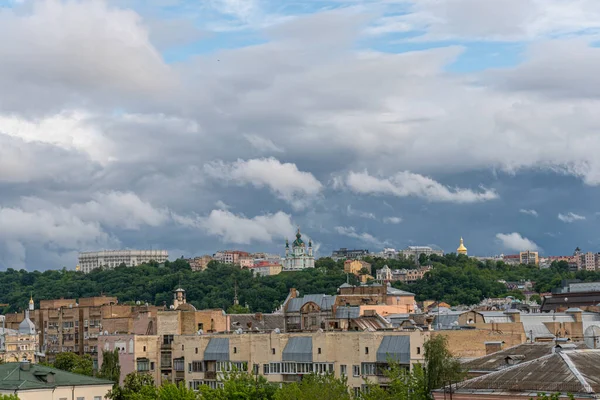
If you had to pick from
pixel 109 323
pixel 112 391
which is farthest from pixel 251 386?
pixel 109 323

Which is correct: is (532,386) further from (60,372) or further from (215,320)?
(215,320)

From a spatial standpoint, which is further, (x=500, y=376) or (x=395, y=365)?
(x=395, y=365)

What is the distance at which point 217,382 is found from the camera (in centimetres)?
11075

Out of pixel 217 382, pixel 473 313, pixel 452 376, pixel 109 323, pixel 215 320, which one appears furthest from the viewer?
pixel 109 323

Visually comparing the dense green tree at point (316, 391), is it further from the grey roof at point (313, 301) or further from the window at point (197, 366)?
the grey roof at point (313, 301)

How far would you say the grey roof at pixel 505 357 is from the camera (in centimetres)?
7812

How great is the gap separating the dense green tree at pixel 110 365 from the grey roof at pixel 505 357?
51.5 metres

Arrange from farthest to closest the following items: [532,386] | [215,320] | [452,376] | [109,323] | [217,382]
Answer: [109,323]
[215,320]
[217,382]
[452,376]
[532,386]

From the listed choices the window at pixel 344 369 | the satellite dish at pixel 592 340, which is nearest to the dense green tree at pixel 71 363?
the window at pixel 344 369

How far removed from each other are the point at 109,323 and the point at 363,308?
1434 inches

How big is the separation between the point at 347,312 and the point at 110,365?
26.9 metres

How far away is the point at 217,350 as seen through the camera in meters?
115

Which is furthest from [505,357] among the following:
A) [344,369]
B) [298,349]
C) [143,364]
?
[143,364]

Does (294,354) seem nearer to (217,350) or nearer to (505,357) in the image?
(217,350)
